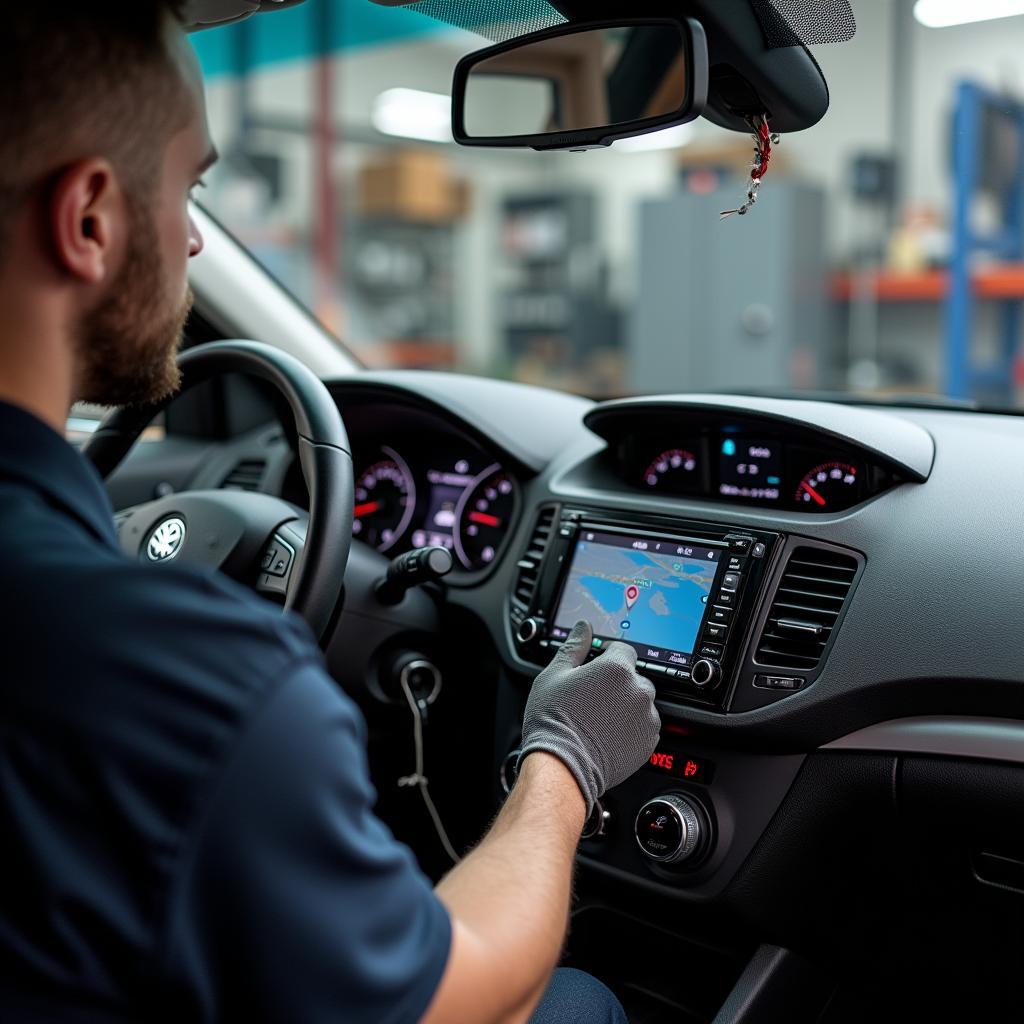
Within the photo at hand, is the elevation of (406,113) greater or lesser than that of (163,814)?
greater

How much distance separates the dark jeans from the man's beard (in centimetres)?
73

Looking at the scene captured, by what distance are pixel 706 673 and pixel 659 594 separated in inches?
4.7

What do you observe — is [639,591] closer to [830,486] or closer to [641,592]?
[641,592]

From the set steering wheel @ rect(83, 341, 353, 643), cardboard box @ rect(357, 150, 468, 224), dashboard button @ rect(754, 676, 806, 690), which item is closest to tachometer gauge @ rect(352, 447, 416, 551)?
steering wheel @ rect(83, 341, 353, 643)

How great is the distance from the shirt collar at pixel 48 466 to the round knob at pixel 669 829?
828 mm

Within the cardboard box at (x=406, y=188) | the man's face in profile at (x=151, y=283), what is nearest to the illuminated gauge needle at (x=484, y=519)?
the man's face in profile at (x=151, y=283)

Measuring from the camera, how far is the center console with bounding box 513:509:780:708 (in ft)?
4.52

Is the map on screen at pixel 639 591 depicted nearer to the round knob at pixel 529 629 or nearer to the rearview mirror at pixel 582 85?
the round knob at pixel 529 629

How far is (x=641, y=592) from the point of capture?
4.77 ft

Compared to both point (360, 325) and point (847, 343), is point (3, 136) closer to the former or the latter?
point (847, 343)

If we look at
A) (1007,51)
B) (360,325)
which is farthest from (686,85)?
(360,325)

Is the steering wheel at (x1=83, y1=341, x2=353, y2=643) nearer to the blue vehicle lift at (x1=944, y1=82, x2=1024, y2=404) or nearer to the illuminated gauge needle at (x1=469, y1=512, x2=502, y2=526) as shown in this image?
the illuminated gauge needle at (x1=469, y1=512, x2=502, y2=526)

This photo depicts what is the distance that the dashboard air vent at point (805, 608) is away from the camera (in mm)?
1347

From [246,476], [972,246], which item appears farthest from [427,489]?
[972,246]
